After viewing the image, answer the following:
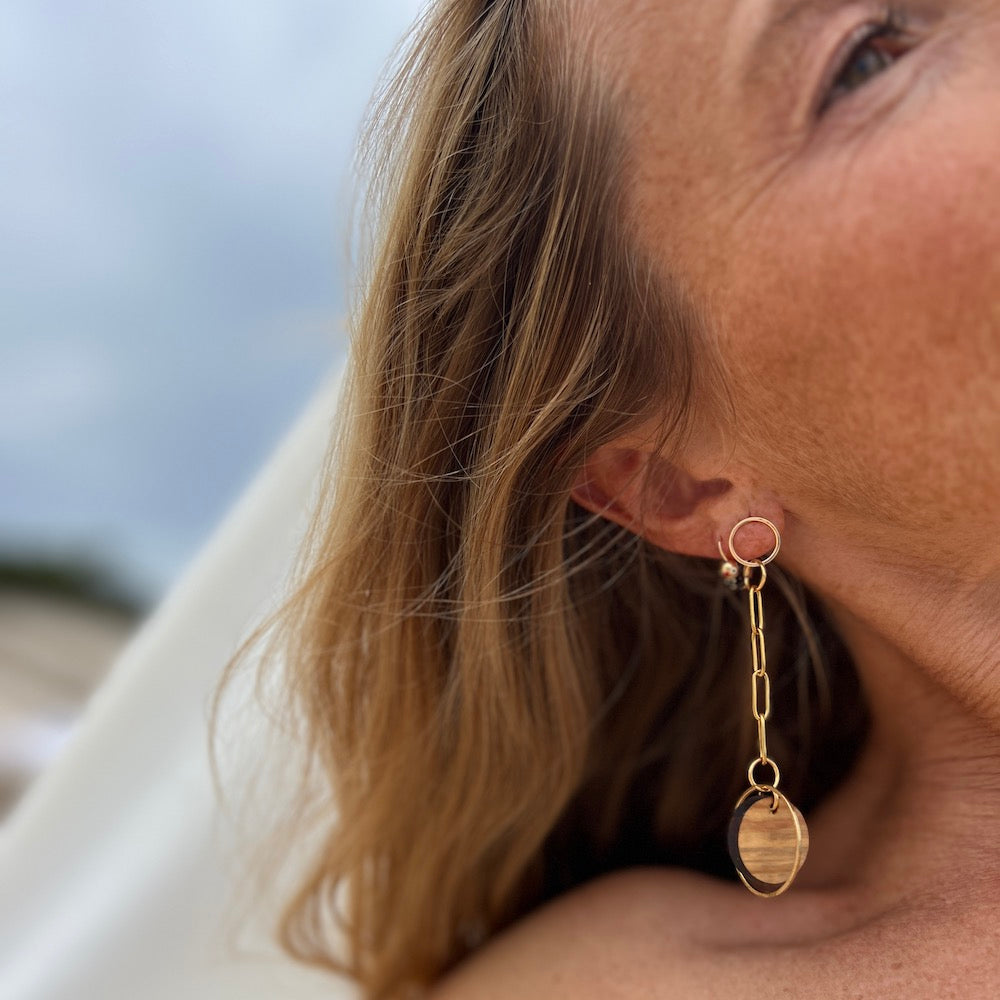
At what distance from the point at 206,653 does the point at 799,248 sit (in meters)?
1.58

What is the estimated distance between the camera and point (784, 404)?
3.64 ft

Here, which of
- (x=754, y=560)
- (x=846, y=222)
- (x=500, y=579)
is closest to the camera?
(x=846, y=222)

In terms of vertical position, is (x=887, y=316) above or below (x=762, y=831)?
above

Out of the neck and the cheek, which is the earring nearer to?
the neck

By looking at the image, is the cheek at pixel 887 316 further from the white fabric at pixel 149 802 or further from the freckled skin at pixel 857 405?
the white fabric at pixel 149 802

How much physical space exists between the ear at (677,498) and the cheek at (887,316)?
0.35 feet

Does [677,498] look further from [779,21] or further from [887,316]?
[779,21]

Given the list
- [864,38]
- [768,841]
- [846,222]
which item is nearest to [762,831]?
[768,841]

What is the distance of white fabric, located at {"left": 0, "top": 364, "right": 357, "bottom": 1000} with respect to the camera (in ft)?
6.66

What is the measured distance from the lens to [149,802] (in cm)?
216

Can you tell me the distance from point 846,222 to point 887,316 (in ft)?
0.31

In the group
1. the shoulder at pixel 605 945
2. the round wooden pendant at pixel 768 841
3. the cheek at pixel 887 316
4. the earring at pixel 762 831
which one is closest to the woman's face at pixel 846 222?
the cheek at pixel 887 316

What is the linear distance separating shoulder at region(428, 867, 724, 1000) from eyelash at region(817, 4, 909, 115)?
104 cm

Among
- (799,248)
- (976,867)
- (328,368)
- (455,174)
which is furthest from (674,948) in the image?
(328,368)
